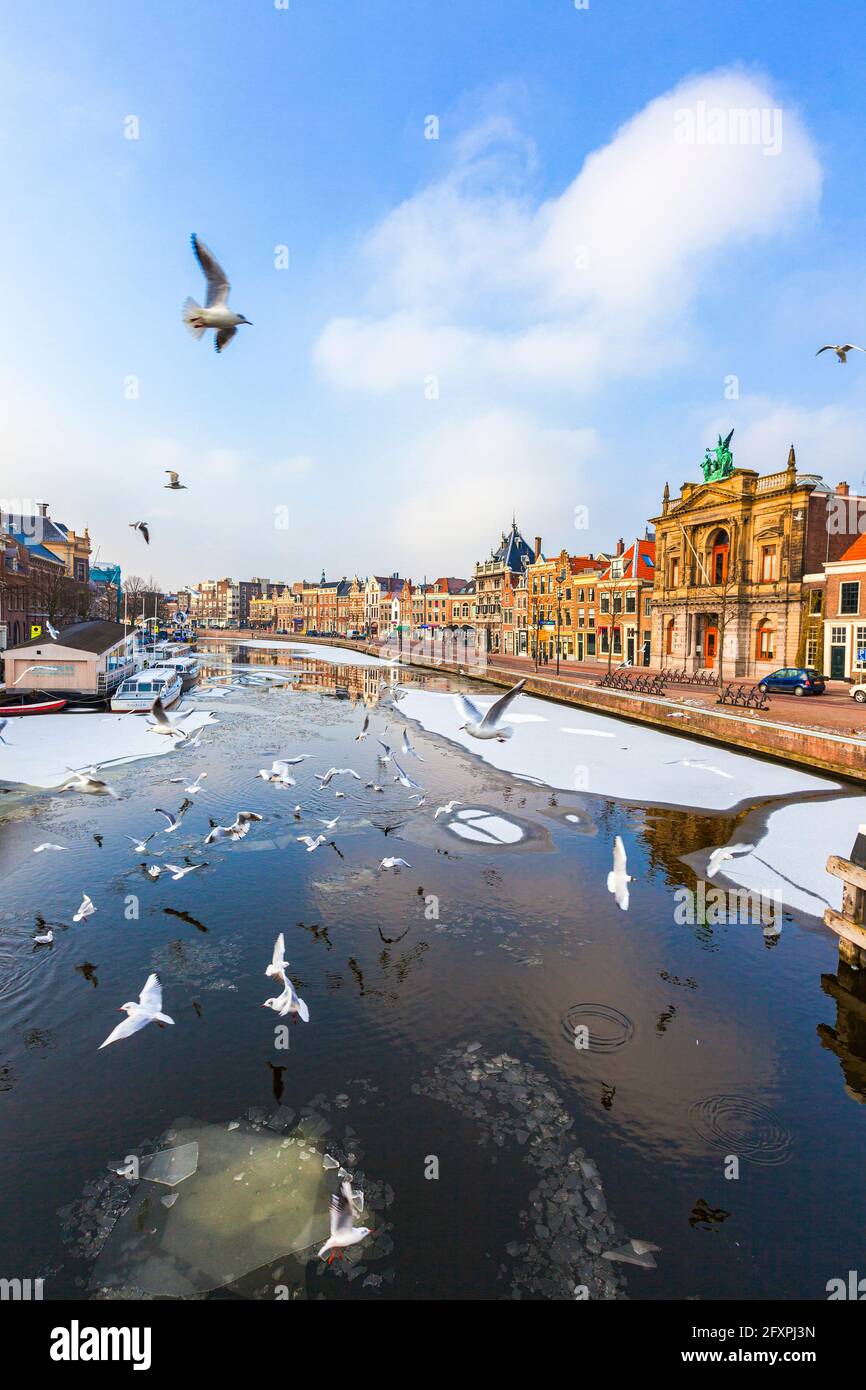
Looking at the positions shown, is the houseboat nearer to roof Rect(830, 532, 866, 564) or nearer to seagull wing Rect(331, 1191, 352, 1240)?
seagull wing Rect(331, 1191, 352, 1240)

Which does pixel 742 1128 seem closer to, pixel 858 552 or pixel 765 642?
pixel 858 552

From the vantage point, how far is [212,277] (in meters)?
12.1

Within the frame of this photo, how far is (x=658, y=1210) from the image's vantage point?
6.91m

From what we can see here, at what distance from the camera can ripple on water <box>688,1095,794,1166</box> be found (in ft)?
25.2

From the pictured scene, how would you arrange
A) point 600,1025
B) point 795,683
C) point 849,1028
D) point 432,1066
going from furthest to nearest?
1. point 795,683
2. point 849,1028
3. point 600,1025
4. point 432,1066

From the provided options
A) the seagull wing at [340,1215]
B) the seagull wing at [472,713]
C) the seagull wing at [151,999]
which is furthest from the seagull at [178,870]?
the seagull wing at [340,1215]

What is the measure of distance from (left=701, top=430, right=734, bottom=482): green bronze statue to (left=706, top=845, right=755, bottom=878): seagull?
161ft

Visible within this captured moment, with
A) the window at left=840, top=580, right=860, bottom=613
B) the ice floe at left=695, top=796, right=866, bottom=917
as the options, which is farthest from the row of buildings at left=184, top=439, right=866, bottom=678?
the ice floe at left=695, top=796, right=866, bottom=917

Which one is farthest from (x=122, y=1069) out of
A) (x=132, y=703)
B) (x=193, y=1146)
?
(x=132, y=703)

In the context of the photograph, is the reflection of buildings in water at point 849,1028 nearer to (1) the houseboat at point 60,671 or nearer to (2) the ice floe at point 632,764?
(2) the ice floe at point 632,764

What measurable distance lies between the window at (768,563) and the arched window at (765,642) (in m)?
3.58

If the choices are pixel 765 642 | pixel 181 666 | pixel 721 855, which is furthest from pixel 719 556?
pixel 721 855

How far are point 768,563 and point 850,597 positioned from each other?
31.5 ft

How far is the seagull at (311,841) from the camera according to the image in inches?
668
